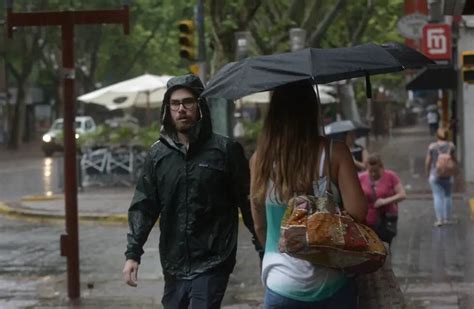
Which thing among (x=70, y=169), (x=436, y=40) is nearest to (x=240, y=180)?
(x=70, y=169)

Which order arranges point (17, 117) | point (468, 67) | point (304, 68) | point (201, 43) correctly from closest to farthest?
point (304, 68) → point (468, 67) → point (201, 43) → point (17, 117)

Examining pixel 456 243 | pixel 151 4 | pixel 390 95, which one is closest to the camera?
pixel 456 243

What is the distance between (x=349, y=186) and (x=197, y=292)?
128 centimetres

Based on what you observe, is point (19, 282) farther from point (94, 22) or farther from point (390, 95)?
point (390, 95)

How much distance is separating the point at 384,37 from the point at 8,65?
78.4 feet

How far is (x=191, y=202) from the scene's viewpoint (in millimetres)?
5348

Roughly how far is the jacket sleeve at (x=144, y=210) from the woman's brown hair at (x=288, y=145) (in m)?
1.14

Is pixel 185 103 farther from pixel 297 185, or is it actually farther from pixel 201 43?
pixel 201 43

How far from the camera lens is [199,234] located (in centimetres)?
535

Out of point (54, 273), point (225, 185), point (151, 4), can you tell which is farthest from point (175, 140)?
point (151, 4)

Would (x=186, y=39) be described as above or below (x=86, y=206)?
above

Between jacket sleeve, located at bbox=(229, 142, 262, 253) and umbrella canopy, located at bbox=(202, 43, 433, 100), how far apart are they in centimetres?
63

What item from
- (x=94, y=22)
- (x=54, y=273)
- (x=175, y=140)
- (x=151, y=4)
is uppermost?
(x=151, y=4)

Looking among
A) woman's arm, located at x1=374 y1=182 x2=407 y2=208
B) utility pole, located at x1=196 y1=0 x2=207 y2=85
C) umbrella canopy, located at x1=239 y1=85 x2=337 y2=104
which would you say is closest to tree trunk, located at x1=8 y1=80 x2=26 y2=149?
umbrella canopy, located at x1=239 y1=85 x2=337 y2=104
